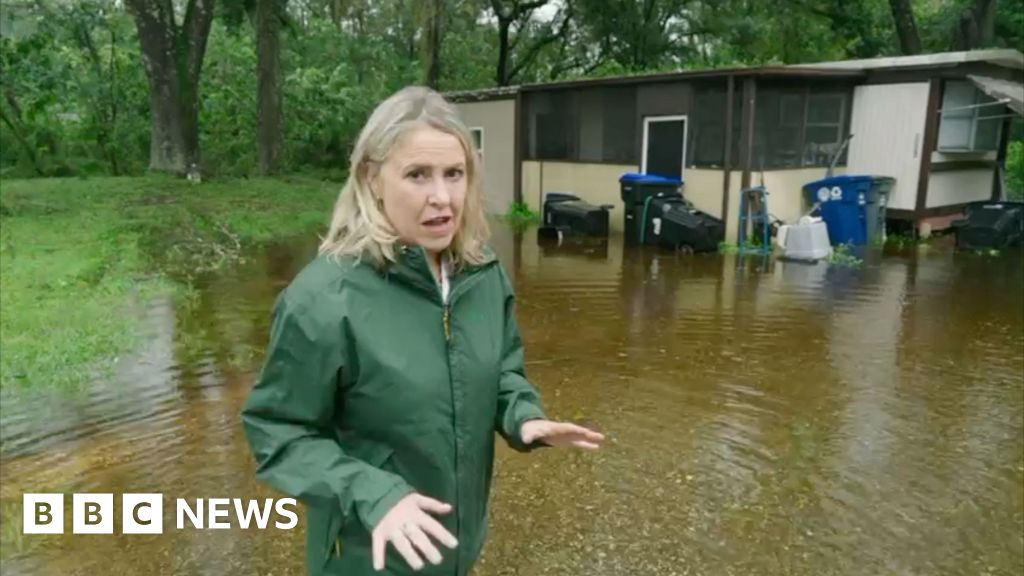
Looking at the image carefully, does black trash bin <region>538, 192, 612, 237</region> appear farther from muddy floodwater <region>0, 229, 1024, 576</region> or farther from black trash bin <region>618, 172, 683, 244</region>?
muddy floodwater <region>0, 229, 1024, 576</region>

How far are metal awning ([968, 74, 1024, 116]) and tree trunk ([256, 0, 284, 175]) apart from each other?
13918mm

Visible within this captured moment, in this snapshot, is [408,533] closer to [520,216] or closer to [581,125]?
[581,125]

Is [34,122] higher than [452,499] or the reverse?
higher

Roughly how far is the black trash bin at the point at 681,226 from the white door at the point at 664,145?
122 centimetres

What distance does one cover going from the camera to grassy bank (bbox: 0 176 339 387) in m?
5.92

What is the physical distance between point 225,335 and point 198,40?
43.0 ft

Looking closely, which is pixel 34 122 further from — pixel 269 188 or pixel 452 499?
pixel 452 499

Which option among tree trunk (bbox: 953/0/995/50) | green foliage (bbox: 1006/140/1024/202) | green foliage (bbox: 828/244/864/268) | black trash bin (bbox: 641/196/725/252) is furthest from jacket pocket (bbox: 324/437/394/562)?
tree trunk (bbox: 953/0/995/50)

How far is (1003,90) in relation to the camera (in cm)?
1211

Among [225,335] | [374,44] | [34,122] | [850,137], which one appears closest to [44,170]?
[34,122]

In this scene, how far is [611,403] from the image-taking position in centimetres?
519

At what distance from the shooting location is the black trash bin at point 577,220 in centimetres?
1318

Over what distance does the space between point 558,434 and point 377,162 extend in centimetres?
65

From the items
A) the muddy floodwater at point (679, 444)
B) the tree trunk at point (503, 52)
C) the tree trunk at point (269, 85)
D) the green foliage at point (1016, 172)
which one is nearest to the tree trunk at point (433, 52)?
the tree trunk at point (503, 52)
